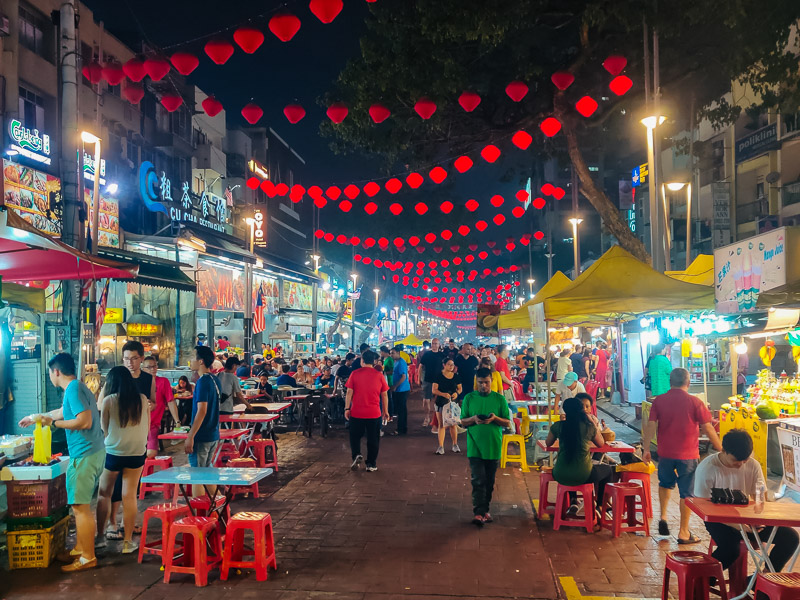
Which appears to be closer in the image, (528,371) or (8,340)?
(8,340)

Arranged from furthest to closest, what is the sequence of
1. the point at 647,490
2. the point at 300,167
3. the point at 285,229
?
the point at 300,167 < the point at 285,229 < the point at 647,490

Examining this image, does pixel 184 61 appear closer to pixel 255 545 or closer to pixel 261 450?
pixel 261 450

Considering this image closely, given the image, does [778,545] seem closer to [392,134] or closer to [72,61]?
[72,61]

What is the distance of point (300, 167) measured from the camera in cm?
5241

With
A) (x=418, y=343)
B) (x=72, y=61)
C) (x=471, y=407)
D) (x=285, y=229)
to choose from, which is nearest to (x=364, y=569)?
(x=471, y=407)

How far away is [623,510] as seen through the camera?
7.29 metres

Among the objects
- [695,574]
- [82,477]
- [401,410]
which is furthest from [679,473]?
[401,410]

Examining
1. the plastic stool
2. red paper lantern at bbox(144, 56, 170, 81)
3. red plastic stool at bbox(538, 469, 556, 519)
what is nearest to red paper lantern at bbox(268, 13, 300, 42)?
red paper lantern at bbox(144, 56, 170, 81)

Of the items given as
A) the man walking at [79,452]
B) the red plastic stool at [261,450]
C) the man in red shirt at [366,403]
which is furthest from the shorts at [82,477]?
the man in red shirt at [366,403]

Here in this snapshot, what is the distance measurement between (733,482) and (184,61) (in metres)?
8.14

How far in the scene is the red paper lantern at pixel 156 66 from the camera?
9.12 metres

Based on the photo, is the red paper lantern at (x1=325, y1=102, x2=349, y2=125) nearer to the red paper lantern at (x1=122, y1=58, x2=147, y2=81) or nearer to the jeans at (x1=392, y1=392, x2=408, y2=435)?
the red paper lantern at (x1=122, y1=58, x2=147, y2=81)

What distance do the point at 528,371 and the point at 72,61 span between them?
13399mm

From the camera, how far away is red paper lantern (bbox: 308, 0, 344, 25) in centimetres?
730
